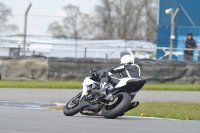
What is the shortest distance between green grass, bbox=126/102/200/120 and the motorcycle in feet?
4.30

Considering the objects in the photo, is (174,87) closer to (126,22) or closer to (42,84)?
(42,84)

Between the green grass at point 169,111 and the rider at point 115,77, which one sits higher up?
the rider at point 115,77

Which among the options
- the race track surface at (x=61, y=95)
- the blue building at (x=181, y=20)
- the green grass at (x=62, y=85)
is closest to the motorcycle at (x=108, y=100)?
the race track surface at (x=61, y=95)

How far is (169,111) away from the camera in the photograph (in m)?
14.5

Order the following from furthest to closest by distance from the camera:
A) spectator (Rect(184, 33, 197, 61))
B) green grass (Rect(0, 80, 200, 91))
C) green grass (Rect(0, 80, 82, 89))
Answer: spectator (Rect(184, 33, 197, 61)) → green grass (Rect(0, 80, 200, 91)) → green grass (Rect(0, 80, 82, 89))

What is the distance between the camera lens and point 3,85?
22250 millimetres

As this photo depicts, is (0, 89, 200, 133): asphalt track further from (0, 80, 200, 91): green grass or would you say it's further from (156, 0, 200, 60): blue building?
(156, 0, 200, 60): blue building

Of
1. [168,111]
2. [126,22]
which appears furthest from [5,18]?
[126,22]

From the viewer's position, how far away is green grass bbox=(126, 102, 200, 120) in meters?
13.7

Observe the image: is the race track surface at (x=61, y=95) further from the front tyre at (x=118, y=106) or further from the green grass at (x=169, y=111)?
the front tyre at (x=118, y=106)

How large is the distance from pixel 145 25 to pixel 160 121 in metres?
45.9

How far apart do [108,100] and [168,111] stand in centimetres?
242

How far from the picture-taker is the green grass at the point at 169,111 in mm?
13664

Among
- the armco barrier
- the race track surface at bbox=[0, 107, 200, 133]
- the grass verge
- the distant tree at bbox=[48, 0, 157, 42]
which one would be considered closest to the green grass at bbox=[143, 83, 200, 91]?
the armco barrier
